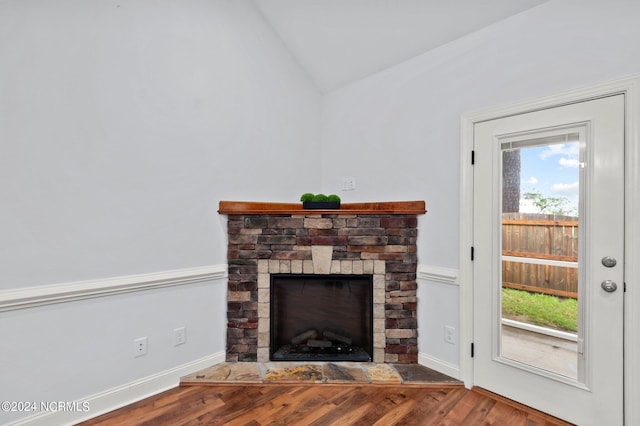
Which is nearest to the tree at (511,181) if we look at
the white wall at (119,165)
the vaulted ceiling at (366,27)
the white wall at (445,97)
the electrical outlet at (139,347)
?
the white wall at (445,97)

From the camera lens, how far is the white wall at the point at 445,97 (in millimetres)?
1733

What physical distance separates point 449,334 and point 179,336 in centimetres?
192

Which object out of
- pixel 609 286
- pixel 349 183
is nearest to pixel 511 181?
pixel 609 286

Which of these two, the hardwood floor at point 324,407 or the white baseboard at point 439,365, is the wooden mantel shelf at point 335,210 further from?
the hardwood floor at point 324,407

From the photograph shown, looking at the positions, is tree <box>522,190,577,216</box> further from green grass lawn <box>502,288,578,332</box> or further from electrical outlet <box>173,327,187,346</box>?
electrical outlet <box>173,327,187,346</box>

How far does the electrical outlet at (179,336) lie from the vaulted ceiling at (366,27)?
8.03 feet

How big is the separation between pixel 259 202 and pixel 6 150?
60.2 inches

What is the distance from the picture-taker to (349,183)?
2.96 metres

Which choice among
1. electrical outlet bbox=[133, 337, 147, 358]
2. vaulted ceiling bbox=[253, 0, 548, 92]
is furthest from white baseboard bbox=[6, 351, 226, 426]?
vaulted ceiling bbox=[253, 0, 548, 92]

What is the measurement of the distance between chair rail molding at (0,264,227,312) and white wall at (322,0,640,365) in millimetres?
1436

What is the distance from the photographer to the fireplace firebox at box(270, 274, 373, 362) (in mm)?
2531

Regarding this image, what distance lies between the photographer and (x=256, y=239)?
2508 millimetres

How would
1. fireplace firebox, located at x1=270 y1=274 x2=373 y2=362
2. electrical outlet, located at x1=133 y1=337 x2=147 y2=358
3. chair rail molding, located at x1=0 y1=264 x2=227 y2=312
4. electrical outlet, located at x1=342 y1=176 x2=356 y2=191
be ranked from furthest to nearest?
1. electrical outlet, located at x1=342 y1=176 x2=356 y2=191
2. fireplace firebox, located at x1=270 y1=274 x2=373 y2=362
3. electrical outlet, located at x1=133 y1=337 x2=147 y2=358
4. chair rail molding, located at x1=0 y1=264 x2=227 y2=312

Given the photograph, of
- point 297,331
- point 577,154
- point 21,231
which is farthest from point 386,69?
point 21,231
